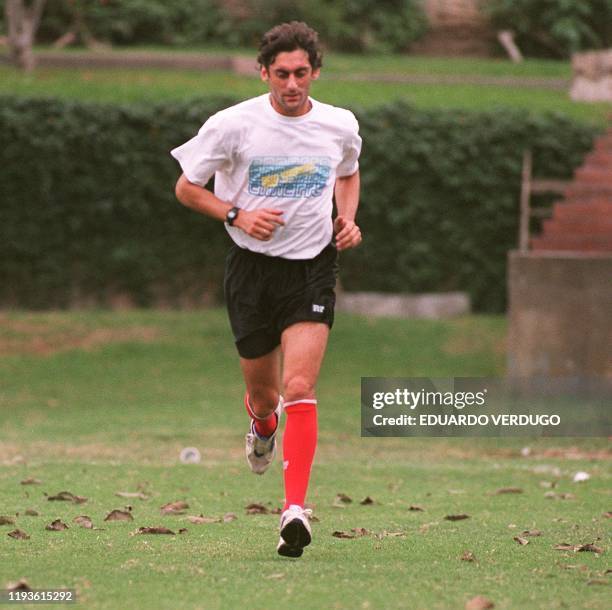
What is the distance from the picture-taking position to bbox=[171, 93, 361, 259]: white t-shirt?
7.86 m

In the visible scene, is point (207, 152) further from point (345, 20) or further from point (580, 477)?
point (345, 20)

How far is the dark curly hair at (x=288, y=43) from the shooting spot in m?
7.77

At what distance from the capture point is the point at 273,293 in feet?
26.6

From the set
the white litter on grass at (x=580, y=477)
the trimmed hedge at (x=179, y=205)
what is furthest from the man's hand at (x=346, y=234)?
the trimmed hedge at (x=179, y=205)

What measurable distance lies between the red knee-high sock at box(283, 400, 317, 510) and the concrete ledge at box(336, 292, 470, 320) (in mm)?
18618

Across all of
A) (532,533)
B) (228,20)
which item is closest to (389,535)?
(532,533)

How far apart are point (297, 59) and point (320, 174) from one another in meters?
0.57

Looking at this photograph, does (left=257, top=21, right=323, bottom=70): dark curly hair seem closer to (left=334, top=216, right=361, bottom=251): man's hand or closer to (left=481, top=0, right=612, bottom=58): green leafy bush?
(left=334, top=216, right=361, bottom=251): man's hand

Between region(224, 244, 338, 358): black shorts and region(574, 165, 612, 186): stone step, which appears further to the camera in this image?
region(574, 165, 612, 186): stone step

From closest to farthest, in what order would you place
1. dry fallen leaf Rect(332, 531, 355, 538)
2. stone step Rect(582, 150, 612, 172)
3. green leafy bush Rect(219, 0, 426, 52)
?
1. dry fallen leaf Rect(332, 531, 355, 538)
2. stone step Rect(582, 150, 612, 172)
3. green leafy bush Rect(219, 0, 426, 52)

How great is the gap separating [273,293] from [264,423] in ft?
4.02

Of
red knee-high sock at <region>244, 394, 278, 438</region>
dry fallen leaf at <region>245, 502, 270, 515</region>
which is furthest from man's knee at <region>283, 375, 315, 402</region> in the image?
dry fallen leaf at <region>245, 502, 270, 515</region>

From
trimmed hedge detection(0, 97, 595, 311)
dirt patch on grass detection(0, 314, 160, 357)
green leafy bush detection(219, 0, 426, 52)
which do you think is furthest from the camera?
green leafy bush detection(219, 0, 426, 52)

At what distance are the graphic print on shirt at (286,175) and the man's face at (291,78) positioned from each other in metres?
0.26
